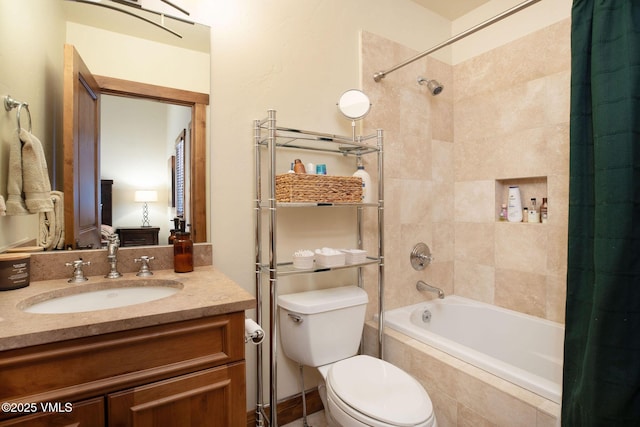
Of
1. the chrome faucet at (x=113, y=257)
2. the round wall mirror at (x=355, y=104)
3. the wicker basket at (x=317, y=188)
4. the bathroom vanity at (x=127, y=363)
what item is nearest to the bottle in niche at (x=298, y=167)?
the wicker basket at (x=317, y=188)

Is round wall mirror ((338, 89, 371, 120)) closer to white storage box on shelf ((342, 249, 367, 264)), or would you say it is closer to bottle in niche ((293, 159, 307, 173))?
bottle in niche ((293, 159, 307, 173))

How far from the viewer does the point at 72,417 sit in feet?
2.54

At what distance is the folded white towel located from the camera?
1123 millimetres

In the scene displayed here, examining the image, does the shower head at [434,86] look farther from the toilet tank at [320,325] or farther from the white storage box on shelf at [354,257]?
the toilet tank at [320,325]

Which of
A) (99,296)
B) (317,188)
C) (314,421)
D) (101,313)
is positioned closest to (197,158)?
(317,188)

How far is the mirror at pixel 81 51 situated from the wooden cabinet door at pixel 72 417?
0.66 metres

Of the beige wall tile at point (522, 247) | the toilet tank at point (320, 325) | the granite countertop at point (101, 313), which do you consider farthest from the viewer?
the beige wall tile at point (522, 247)

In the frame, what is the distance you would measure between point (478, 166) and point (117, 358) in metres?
2.23

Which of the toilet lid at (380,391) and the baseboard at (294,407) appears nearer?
the toilet lid at (380,391)

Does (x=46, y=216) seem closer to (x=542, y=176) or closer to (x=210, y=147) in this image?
(x=210, y=147)

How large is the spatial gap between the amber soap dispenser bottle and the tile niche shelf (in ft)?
6.22

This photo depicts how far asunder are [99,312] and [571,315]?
5.32 ft

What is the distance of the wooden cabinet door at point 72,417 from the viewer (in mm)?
732

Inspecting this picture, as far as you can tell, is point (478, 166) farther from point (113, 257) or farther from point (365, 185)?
point (113, 257)
